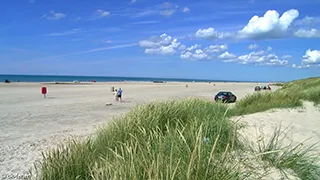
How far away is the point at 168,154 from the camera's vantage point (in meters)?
3.40

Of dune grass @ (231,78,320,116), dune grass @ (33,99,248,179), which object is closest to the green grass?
dune grass @ (33,99,248,179)

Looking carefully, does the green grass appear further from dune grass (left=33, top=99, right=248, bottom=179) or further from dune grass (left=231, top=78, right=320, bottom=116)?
dune grass (left=231, top=78, right=320, bottom=116)

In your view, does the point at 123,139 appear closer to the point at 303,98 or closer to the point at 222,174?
the point at 222,174

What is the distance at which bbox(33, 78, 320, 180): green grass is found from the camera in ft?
9.00

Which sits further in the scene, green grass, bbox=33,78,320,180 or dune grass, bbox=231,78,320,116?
dune grass, bbox=231,78,320,116

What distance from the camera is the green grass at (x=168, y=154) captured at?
274 centimetres

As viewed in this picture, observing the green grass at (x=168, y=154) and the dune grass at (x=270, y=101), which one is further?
the dune grass at (x=270, y=101)

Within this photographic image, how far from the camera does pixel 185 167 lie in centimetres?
287

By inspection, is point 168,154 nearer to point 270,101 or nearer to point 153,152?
point 153,152

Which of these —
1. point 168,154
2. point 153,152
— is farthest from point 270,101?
point 153,152

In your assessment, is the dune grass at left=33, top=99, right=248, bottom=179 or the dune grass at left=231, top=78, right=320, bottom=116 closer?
the dune grass at left=33, top=99, right=248, bottom=179

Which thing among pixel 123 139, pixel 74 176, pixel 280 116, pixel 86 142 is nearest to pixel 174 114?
pixel 123 139

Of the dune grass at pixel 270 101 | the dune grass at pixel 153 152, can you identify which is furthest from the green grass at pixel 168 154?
the dune grass at pixel 270 101

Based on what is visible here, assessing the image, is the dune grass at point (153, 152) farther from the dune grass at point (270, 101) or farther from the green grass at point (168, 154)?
the dune grass at point (270, 101)
